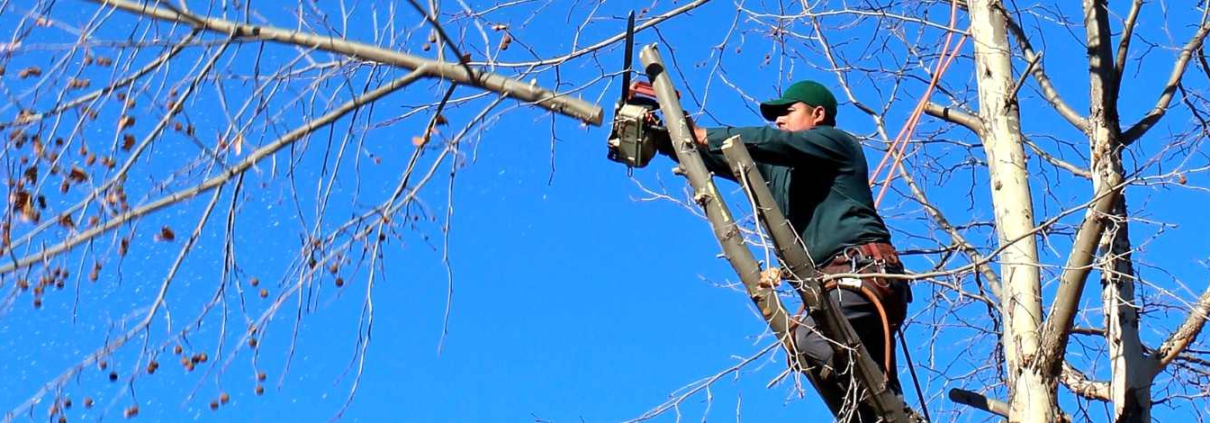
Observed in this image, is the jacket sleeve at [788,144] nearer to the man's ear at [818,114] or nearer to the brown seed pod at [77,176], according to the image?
the man's ear at [818,114]

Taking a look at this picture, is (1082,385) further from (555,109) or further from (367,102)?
(367,102)

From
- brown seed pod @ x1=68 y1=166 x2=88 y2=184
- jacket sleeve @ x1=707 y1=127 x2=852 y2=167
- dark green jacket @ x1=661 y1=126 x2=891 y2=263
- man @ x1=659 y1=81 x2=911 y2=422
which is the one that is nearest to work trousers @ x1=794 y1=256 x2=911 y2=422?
man @ x1=659 y1=81 x2=911 y2=422

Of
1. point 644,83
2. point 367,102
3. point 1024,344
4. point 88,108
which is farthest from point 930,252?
point 88,108

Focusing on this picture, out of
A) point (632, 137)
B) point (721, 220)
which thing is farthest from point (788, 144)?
point (632, 137)

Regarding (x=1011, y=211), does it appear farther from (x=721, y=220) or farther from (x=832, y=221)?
(x=721, y=220)

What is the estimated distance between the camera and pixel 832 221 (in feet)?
Answer: 19.2

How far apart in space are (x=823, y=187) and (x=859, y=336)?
1.82 ft

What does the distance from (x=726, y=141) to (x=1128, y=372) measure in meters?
2.31

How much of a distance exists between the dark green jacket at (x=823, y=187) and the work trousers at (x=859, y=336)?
168 millimetres

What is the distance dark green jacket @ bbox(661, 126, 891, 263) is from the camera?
227 inches

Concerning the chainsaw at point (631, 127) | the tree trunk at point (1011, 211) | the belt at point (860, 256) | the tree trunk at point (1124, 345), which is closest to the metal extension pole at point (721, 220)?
the chainsaw at point (631, 127)

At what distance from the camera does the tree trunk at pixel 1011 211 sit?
6.15 meters

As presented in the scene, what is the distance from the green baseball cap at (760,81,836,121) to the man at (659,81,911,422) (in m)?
0.34

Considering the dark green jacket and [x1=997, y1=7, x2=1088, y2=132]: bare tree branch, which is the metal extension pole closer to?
the dark green jacket
